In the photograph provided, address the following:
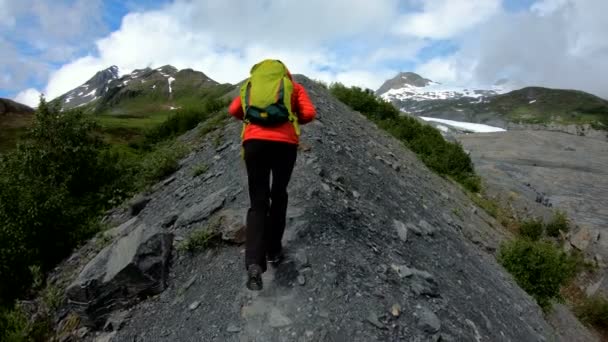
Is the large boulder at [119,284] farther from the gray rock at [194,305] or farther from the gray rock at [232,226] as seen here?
the gray rock at [232,226]

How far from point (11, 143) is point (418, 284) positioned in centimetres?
4970

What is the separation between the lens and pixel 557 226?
900 inches

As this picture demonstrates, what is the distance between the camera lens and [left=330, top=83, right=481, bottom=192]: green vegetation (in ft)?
76.0

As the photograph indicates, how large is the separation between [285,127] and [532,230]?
59.8ft

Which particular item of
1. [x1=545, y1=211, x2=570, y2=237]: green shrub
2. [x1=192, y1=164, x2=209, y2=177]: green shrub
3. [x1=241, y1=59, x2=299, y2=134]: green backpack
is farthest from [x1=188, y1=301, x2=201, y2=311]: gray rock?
[x1=545, y1=211, x2=570, y2=237]: green shrub

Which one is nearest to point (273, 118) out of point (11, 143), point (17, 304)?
point (17, 304)

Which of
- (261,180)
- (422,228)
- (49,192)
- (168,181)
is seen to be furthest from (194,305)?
(168,181)

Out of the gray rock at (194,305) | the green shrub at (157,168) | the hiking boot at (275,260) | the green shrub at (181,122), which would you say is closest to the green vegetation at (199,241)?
the gray rock at (194,305)

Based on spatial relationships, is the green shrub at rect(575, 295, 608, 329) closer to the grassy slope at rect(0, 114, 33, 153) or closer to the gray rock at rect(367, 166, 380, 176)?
the gray rock at rect(367, 166, 380, 176)

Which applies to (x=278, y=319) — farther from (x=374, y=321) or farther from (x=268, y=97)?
(x=268, y=97)

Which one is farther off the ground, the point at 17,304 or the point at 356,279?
the point at 356,279

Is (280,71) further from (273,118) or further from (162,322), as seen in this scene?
(162,322)

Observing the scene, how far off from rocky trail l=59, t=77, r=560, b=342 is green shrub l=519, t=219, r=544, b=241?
8652 millimetres

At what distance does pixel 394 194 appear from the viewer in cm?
1239
